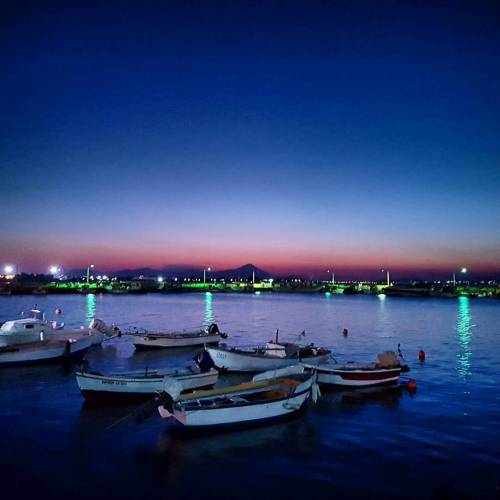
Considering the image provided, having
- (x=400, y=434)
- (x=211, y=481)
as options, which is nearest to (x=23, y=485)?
(x=211, y=481)

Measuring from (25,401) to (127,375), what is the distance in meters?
4.90

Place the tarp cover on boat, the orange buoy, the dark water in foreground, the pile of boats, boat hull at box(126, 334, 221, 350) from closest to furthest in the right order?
the dark water in foreground < the pile of boats < the orange buoy < the tarp cover on boat < boat hull at box(126, 334, 221, 350)

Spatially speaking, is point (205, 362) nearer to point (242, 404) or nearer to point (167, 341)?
point (242, 404)

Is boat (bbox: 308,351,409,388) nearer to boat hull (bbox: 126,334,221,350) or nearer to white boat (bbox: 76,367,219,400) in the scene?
white boat (bbox: 76,367,219,400)

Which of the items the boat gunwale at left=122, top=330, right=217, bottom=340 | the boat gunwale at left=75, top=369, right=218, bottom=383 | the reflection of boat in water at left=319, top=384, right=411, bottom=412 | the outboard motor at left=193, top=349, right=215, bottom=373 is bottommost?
the reflection of boat in water at left=319, top=384, right=411, bottom=412

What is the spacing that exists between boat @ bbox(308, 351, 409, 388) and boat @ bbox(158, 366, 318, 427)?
3.57 meters

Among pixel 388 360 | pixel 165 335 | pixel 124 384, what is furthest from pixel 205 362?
pixel 165 335

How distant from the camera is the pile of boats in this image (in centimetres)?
1756

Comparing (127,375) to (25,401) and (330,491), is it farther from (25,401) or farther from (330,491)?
(330,491)

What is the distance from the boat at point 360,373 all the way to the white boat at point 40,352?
17649 millimetres

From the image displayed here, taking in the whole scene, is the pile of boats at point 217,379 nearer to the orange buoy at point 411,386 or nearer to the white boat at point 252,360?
the white boat at point 252,360

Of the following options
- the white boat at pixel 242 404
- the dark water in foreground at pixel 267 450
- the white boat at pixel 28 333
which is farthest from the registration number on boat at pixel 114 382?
the white boat at pixel 28 333

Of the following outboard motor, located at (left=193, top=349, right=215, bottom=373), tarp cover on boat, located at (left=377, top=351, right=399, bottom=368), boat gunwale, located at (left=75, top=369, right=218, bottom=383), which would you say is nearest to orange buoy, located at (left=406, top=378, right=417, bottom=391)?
tarp cover on boat, located at (left=377, top=351, right=399, bottom=368)

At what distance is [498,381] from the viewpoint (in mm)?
29078
